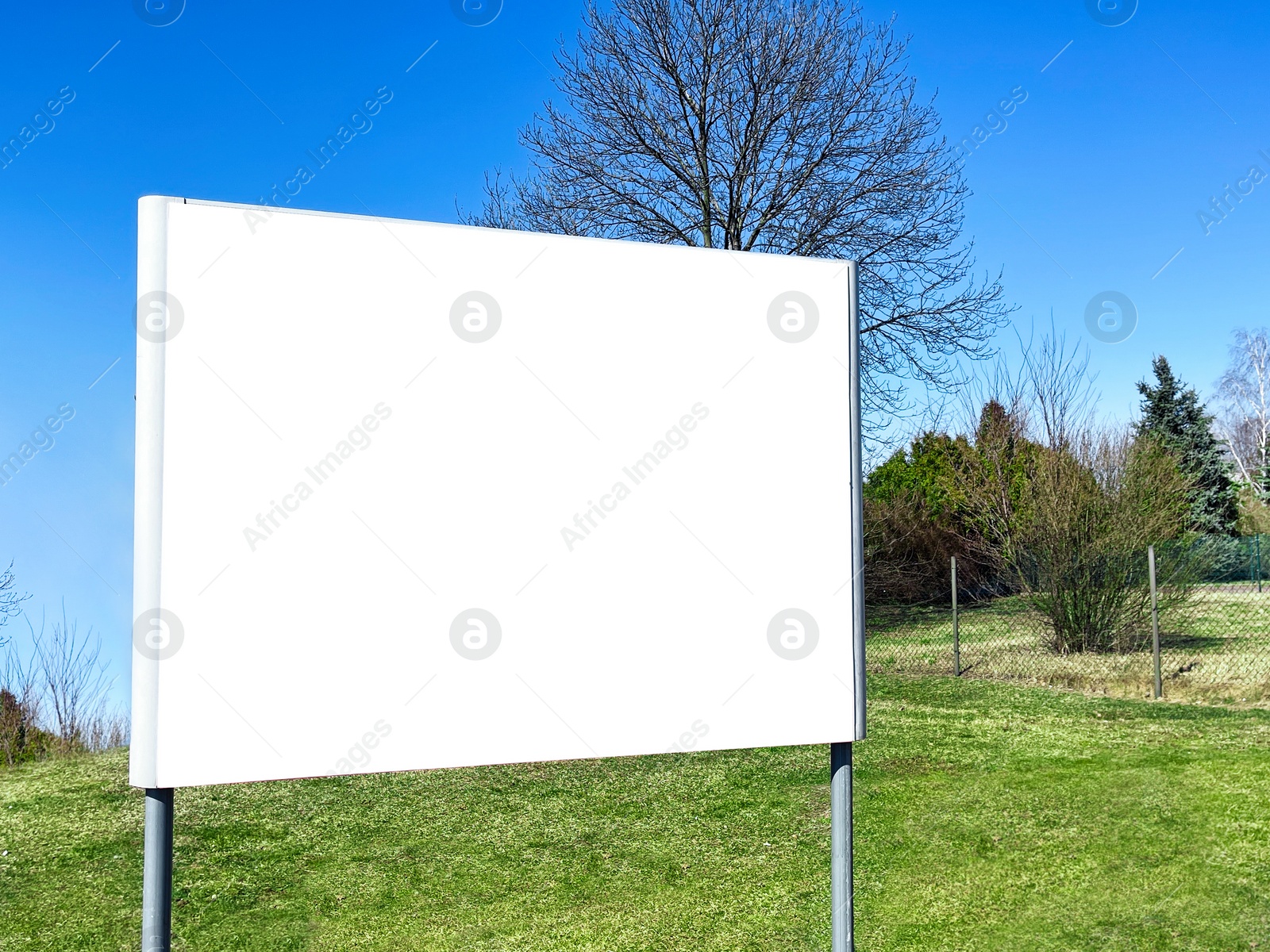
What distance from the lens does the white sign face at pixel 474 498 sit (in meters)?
2.01

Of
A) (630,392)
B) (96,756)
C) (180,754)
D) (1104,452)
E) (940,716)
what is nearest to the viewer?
(180,754)

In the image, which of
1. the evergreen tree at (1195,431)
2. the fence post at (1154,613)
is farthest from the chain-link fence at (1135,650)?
the evergreen tree at (1195,431)

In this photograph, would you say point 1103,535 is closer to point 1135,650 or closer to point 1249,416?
point 1135,650

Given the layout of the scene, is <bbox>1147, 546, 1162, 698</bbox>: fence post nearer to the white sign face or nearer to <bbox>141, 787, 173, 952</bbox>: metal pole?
the white sign face

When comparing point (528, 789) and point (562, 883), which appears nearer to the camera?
point (562, 883)

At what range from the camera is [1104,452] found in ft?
35.1

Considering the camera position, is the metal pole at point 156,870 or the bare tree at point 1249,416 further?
the bare tree at point 1249,416

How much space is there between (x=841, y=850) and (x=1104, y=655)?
960 centimetres

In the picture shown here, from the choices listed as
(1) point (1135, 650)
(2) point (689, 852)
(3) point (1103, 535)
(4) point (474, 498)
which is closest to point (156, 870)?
(4) point (474, 498)

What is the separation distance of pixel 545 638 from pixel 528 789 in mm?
4518

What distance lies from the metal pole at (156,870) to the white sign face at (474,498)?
4.7 inches

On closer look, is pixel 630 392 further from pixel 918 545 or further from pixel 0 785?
pixel 918 545

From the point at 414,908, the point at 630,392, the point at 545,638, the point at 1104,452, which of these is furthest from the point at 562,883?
the point at 1104,452

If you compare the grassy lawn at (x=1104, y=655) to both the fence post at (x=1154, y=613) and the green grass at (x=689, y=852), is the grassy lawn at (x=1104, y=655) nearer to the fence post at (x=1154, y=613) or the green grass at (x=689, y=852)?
the fence post at (x=1154, y=613)
